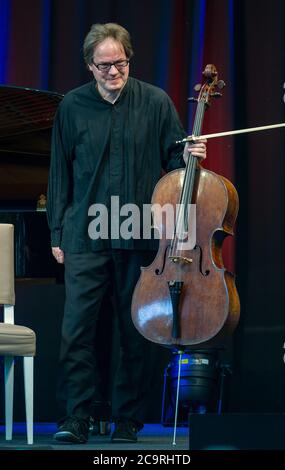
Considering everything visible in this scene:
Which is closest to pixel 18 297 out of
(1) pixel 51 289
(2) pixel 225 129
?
(1) pixel 51 289

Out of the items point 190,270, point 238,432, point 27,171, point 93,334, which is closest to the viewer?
point 238,432

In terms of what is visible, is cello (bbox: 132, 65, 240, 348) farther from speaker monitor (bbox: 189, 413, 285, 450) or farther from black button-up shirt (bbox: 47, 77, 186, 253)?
speaker monitor (bbox: 189, 413, 285, 450)

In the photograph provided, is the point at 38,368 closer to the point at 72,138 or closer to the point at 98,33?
the point at 72,138

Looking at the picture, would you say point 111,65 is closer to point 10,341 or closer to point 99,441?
point 10,341

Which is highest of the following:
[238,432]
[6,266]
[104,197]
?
[104,197]

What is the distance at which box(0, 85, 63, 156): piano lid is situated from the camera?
3893 millimetres

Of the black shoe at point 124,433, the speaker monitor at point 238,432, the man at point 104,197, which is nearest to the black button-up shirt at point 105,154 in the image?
the man at point 104,197

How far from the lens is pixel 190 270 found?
10.4ft

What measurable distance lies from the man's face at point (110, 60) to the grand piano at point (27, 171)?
58cm

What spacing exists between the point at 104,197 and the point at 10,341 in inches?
23.7

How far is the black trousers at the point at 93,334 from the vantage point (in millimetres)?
3336

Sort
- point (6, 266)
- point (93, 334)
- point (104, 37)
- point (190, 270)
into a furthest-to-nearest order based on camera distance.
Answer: point (6, 266) < point (93, 334) < point (104, 37) < point (190, 270)

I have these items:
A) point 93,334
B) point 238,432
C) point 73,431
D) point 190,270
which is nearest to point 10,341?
point 93,334

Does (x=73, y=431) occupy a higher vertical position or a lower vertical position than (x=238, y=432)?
lower
